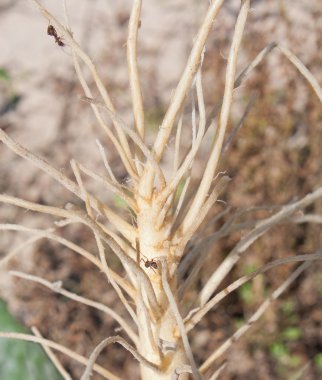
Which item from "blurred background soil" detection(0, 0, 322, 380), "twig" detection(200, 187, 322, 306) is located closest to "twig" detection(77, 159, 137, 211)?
"twig" detection(200, 187, 322, 306)

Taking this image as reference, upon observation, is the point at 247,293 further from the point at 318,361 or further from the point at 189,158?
the point at 189,158

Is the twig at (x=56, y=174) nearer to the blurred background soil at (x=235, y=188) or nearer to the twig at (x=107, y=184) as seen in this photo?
the twig at (x=107, y=184)

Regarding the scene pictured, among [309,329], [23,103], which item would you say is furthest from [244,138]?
[23,103]

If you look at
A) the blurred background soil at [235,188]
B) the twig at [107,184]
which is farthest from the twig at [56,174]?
the blurred background soil at [235,188]

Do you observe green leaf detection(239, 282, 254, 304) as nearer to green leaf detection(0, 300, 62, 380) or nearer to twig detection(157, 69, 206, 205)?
green leaf detection(0, 300, 62, 380)

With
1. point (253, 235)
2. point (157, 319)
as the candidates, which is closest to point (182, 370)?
point (157, 319)

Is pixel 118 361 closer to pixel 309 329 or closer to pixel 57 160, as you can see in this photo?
pixel 309 329
